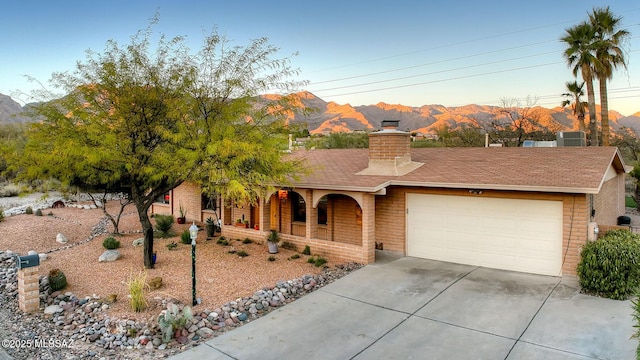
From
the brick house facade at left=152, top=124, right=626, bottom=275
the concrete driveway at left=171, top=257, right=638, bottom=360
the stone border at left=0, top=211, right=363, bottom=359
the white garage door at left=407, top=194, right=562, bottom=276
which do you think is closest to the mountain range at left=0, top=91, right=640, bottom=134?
Answer: the brick house facade at left=152, top=124, right=626, bottom=275

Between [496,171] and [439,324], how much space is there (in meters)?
5.58

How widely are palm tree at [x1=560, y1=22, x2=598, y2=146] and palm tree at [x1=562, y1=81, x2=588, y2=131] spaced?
10.0ft

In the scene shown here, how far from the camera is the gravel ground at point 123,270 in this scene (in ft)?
22.1

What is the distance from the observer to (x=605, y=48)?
923 inches

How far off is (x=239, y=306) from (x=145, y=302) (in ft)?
5.98

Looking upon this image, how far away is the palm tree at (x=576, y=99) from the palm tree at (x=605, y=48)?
12.4ft

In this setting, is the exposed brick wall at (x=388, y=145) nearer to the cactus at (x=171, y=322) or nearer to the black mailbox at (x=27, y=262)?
the cactus at (x=171, y=322)

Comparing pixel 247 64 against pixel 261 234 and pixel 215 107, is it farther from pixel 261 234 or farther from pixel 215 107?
pixel 261 234

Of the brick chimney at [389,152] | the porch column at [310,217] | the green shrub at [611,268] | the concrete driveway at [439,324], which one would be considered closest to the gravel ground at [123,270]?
the porch column at [310,217]

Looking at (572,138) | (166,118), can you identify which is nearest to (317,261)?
(166,118)

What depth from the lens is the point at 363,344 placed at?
603 centimetres

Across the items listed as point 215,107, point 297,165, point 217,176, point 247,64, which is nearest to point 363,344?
point 217,176

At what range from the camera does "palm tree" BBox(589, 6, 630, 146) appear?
23.0 m

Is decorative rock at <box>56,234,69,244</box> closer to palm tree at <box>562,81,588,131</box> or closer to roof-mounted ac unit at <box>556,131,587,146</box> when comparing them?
roof-mounted ac unit at <box>556,131,587,146</box>
